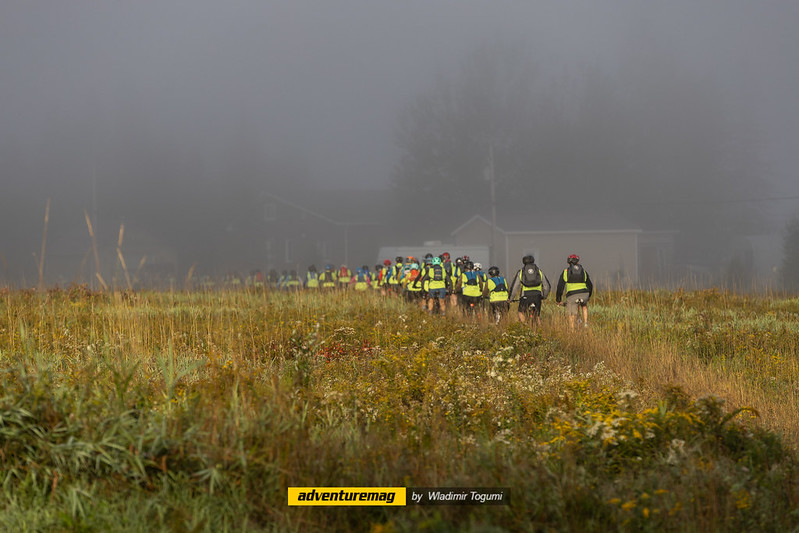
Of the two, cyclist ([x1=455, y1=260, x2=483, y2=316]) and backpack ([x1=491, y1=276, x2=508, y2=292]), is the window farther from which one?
backpack ([x1=491, y1=276, x2=508, y2=292])

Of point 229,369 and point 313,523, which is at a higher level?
point 229,369

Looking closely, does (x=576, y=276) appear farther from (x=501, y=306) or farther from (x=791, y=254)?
(x=791, y=254)

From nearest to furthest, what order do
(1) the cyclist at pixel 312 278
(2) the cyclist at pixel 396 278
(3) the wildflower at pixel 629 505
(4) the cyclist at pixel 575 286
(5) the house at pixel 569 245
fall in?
1. (3) the wildflower at pixel 629 505
2. (4) the cyclist at pixel 575 286
3. (2) the cyclist at pixel 396 278
4. (1) the cyclist at pixel 312 278
5. (5) the house at pixel 569 245

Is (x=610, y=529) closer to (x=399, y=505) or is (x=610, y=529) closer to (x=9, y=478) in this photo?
(x=399, y=505)

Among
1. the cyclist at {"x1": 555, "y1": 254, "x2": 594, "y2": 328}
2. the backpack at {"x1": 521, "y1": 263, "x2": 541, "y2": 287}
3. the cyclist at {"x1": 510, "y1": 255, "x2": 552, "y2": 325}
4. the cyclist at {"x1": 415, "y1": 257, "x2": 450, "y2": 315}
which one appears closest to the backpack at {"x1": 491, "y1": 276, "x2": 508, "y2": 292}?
the cyclist at {"x1": 510, "y1": 255, "x2": 552, "y2": 325}

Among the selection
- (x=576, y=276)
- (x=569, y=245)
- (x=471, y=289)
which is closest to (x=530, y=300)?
(x=576, y=276)

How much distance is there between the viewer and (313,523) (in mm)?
3600

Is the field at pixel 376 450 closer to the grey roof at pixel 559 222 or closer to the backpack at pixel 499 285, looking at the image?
the backpack at pixel 499 285

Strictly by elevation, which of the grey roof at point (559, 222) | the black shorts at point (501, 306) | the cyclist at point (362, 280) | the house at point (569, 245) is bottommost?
the black shorts at point (501, 306)

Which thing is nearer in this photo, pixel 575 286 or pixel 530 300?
pixel 575 286

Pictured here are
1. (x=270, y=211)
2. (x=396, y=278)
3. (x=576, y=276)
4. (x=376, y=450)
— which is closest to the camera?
(x=376, y=450)

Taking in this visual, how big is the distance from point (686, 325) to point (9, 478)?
465 inches

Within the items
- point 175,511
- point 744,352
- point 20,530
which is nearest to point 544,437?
point 175,511

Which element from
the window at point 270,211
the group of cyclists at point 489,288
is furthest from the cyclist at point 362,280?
the window at point 270,211
